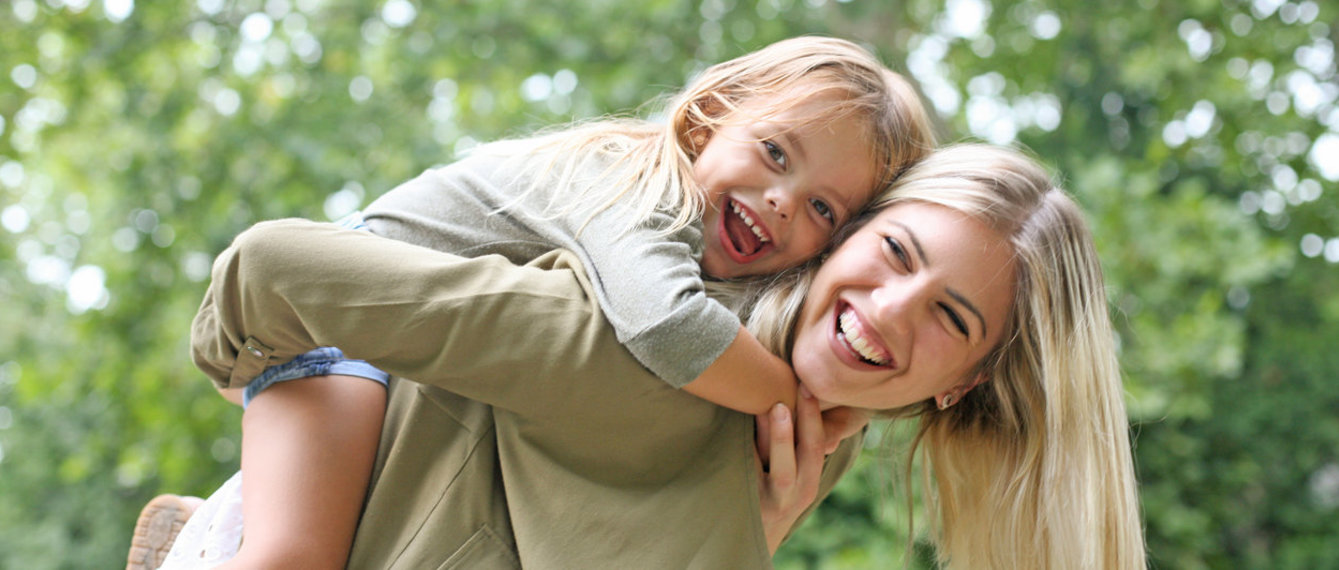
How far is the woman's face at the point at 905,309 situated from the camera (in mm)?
1509

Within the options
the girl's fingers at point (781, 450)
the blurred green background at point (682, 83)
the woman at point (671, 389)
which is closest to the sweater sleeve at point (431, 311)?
the woman at point (671, 389)

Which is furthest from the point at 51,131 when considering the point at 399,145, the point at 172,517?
the point at 172,517

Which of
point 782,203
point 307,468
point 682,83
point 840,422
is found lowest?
point 682,83

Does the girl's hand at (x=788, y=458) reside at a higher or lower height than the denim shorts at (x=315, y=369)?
lower

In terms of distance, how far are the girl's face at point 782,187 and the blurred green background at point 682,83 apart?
7.05ft

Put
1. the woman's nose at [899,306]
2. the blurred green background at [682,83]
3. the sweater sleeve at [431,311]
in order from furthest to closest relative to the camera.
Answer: the blurred green background at [682,83] < the woman's nose at [899,306] < the sweater sleeve at [431,311]

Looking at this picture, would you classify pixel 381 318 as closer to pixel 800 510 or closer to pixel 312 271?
pixel 312 271

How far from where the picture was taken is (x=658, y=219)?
60.4 inches

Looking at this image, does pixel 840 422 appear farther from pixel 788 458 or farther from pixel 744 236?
pixel 744 236

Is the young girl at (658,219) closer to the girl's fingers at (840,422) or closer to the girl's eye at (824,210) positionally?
the girl's eye at (824,210)

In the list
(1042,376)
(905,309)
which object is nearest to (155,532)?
(905,309)

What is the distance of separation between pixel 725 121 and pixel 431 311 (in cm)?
68

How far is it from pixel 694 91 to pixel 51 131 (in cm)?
427

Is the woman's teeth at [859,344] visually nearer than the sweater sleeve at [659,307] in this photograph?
No
